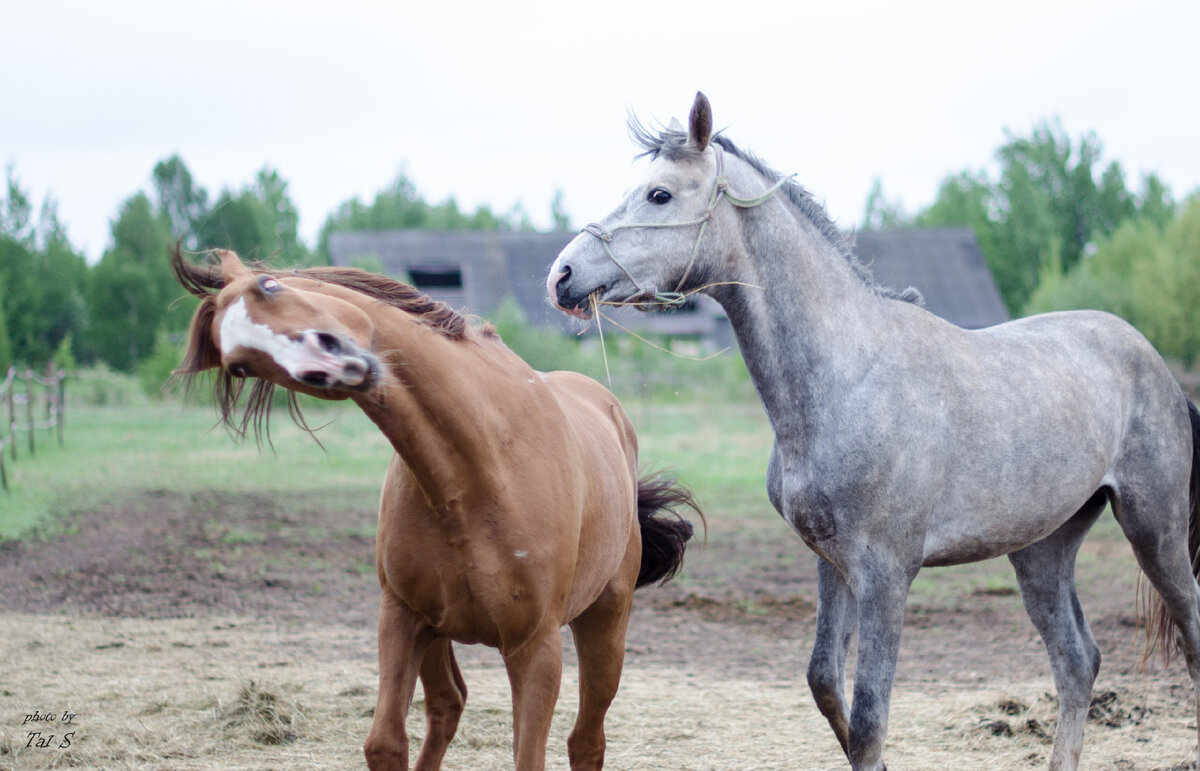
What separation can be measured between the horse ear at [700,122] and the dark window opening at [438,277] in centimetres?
3314

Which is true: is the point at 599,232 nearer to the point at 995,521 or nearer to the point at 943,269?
the point at 995,521

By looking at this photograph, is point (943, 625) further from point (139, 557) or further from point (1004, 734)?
point (139, 557)

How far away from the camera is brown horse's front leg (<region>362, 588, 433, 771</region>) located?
282cm

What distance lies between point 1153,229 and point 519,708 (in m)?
34.8

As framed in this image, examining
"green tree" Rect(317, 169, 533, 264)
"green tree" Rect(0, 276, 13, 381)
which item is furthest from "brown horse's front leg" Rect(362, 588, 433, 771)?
"green tree" Rect(317, 169, 533, 264)

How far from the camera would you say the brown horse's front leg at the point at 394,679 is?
2.82m

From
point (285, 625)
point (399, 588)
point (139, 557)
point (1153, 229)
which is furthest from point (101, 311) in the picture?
point (1153, 229)

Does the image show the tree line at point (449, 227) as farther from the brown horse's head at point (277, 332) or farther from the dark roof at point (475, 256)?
the dark roof at point (475, 256)

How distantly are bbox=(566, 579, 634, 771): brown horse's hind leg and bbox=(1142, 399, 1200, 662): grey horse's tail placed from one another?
2.42m

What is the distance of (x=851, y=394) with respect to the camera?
3.27 meters

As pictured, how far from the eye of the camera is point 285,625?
6539mm

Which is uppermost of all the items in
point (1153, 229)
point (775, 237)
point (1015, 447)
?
point (1153, 229)

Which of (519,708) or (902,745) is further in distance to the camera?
(902,745)

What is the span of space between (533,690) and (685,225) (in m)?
1.49
